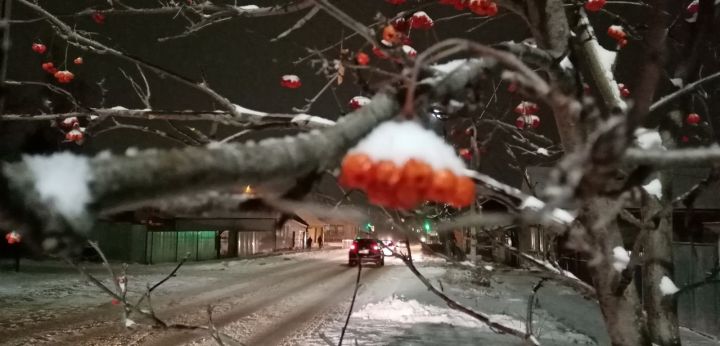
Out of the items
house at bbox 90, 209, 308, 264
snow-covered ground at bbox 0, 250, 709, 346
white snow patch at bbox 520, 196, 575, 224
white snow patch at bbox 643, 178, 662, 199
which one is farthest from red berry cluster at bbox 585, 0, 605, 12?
house at bbox 90, 209, 308, 264

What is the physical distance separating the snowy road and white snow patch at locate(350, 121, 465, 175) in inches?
195

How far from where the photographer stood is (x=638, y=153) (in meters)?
1.65

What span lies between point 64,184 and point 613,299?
285cm

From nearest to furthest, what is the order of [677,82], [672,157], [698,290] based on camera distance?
[672,157] → [677,82] → [698,290]

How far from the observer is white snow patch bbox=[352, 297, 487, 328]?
36.9 feet

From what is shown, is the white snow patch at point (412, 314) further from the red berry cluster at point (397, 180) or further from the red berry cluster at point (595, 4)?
the red berry cluster at point (397, 180)

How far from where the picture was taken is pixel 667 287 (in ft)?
13.1

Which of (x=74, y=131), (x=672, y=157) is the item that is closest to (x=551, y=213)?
(x=672, y=157)

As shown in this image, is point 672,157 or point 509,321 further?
point 509,321

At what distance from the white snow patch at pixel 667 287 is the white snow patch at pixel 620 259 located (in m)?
1.10

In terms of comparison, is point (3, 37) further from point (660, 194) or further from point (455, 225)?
point (660, 194)

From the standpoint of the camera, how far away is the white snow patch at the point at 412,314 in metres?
11.2

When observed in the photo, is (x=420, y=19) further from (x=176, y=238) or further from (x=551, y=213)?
(x=176, y=238)

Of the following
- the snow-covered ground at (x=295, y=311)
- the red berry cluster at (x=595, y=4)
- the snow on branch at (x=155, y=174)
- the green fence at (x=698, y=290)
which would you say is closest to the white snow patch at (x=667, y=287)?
the snow-covered ground at (x=295, y=311)
